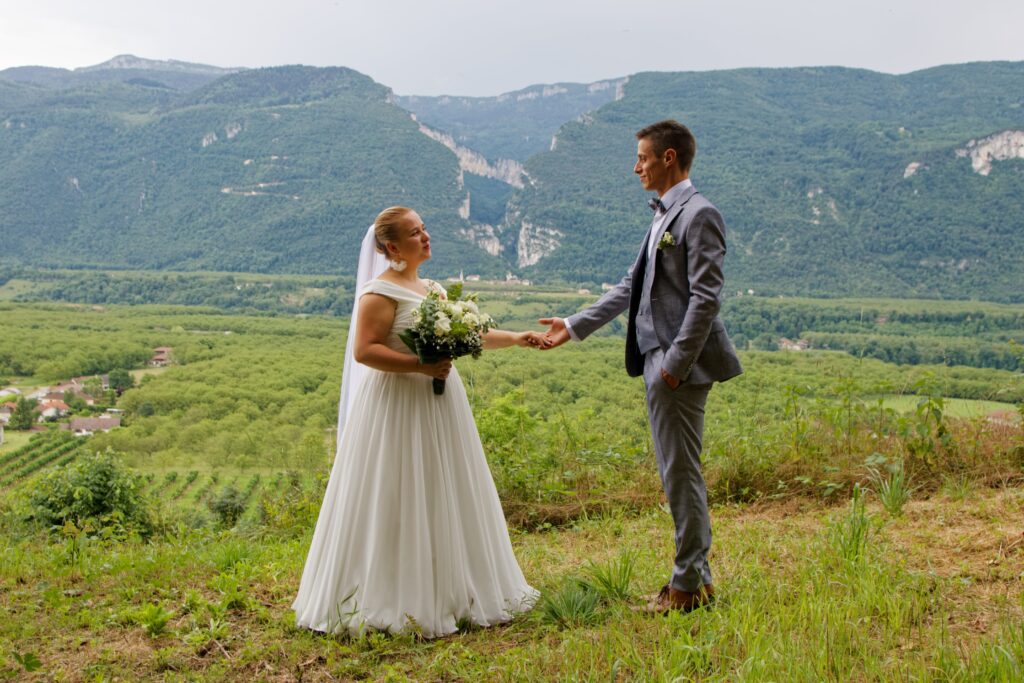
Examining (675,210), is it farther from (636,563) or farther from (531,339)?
(636,563)

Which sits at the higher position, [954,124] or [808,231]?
[954,124]

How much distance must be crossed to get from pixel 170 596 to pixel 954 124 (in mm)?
148707

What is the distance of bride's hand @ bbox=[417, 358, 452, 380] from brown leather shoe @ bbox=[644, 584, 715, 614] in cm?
134

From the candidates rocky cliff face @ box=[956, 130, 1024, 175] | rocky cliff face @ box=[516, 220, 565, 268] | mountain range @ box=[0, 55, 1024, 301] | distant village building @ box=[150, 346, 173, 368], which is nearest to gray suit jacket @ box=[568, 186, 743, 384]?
distant village building @ box=[150, 346, 173, 368]

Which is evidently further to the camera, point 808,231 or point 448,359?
point 808,231

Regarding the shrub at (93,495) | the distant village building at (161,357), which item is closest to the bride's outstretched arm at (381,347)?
the shrub at (93,495)

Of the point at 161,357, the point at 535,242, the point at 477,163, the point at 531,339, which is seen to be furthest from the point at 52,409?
the point at 477,163

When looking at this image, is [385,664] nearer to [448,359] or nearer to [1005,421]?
[448,359]

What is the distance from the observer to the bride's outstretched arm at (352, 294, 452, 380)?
11.3ft

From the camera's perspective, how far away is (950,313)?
57.3m

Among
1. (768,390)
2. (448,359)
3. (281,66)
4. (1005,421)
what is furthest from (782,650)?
(281,66)

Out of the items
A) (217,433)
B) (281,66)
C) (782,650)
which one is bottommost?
(217,433)

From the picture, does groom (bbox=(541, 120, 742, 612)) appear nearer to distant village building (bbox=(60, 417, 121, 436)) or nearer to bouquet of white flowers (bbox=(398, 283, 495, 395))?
bouquet of white flowers (bbox=(398, 283, 495, 395))

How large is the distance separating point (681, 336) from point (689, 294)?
0.26 meters
